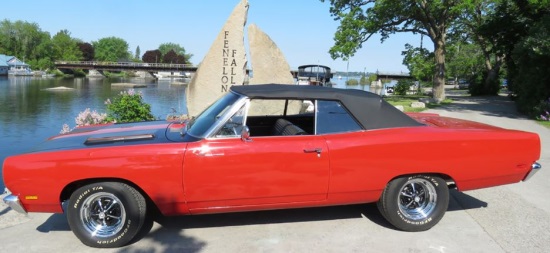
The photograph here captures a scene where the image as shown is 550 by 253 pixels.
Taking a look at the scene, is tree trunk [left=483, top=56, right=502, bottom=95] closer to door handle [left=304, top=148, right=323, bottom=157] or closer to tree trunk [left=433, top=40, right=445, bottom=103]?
tree trunk [left=433, top=40, right=445, bottom=103]

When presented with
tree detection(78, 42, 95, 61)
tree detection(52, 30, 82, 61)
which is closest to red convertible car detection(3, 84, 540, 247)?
tree detection(52, 30, 82, 61)

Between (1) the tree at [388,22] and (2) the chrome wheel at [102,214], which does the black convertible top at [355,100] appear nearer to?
(2) the chrome wheel at [102,214]

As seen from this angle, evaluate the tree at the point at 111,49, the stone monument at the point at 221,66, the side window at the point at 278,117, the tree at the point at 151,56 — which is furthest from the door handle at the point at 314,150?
the tree at the point at 151,56

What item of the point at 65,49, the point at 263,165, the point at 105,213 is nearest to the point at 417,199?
the point at 263,165

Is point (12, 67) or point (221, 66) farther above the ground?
point (12, 67)

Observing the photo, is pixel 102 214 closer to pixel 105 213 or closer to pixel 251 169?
pixel 105 213

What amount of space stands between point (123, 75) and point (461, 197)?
131 metres

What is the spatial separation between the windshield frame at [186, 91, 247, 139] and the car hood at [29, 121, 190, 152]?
165mm

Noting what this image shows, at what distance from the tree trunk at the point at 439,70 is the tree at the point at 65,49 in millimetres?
110010

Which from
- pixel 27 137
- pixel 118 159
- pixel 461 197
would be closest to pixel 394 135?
pixel 461 197

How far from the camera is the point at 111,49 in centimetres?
14300

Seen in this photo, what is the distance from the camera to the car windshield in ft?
12.9

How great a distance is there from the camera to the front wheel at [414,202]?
414 cm

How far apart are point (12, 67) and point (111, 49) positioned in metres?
50.9
